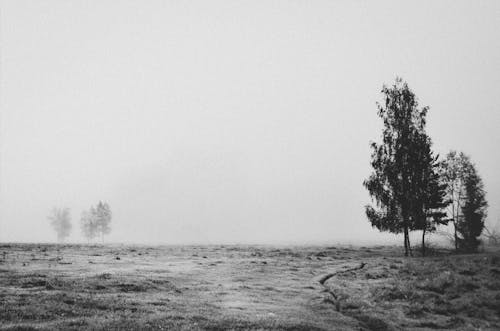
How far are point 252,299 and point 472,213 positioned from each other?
58423mm

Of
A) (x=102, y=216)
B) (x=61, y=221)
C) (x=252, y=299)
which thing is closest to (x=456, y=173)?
(x=252, y=299)

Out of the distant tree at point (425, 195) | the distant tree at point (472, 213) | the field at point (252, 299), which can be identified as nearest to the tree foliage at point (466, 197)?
the distant tree at point (472, 213)

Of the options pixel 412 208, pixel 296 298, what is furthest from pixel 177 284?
pixel 412 208

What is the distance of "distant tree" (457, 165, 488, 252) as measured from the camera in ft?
222

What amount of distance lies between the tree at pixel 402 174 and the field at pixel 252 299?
1897 cm

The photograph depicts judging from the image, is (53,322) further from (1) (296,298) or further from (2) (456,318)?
(2) (456,318)

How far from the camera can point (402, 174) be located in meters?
57.1

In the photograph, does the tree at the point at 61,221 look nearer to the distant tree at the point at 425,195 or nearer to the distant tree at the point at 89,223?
the distant tree at the point at 89,223

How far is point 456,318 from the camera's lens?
21.9 m

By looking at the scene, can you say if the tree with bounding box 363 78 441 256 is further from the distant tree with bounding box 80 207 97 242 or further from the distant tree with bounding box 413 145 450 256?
the distant tree with bounding box 80 207 97 242

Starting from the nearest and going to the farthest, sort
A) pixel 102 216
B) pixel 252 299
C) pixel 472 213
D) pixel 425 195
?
1. pixel 252 299
2. pixel 425 195
3. pixel 472 213
4. pixel 102 216

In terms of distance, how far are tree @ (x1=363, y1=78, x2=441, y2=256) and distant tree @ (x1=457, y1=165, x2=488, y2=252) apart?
1234 cm

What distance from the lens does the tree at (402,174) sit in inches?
2199

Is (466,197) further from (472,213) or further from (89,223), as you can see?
(89,223)
